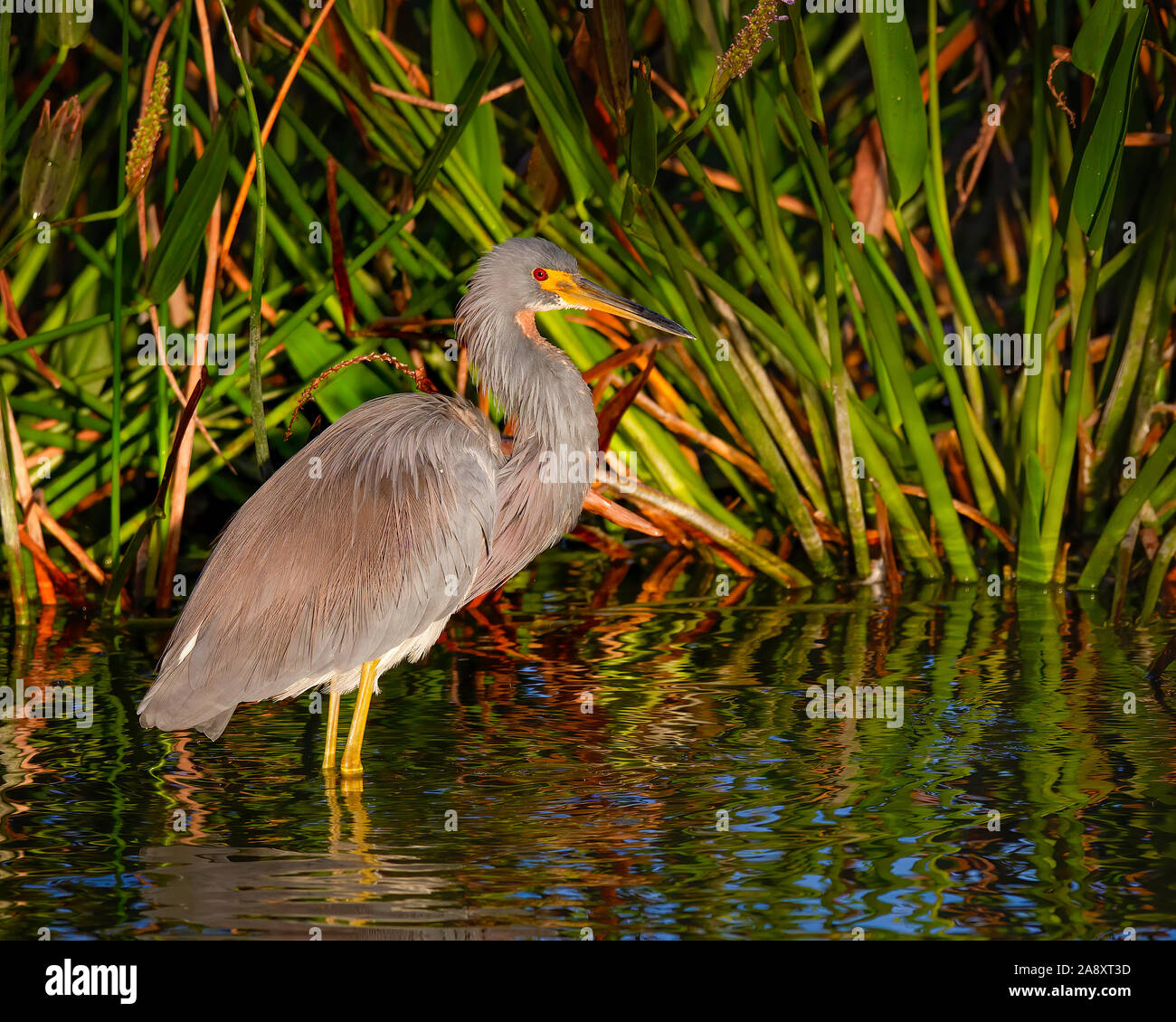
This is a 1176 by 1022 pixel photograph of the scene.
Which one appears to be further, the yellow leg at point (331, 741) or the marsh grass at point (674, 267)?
the marsh grass at point (674, 267)

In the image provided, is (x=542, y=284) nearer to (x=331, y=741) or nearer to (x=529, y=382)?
(x=529, y=382)

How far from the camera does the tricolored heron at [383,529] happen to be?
4609 millimetres

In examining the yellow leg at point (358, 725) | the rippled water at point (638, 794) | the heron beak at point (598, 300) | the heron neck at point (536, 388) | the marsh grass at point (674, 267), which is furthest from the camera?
the marsh grass at point (674, 267)

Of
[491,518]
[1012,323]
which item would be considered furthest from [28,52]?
[1012,323]

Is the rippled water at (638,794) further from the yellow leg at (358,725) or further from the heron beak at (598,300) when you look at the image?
the heron beak at (598,300)

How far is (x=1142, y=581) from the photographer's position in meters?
6.80

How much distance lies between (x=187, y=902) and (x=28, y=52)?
554 cm

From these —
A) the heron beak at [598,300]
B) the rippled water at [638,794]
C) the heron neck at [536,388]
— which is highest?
the heron beak at [598,300]

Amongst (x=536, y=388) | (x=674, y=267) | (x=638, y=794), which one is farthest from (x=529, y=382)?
(x=638, y=794)

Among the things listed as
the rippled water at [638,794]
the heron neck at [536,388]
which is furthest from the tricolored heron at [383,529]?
the rippled water at [638,794]

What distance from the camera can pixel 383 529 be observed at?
475cm

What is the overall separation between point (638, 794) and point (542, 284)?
1.72 m

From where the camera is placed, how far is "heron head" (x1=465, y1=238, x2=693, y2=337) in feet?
17.0

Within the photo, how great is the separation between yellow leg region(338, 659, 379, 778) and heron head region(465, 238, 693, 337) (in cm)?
123
